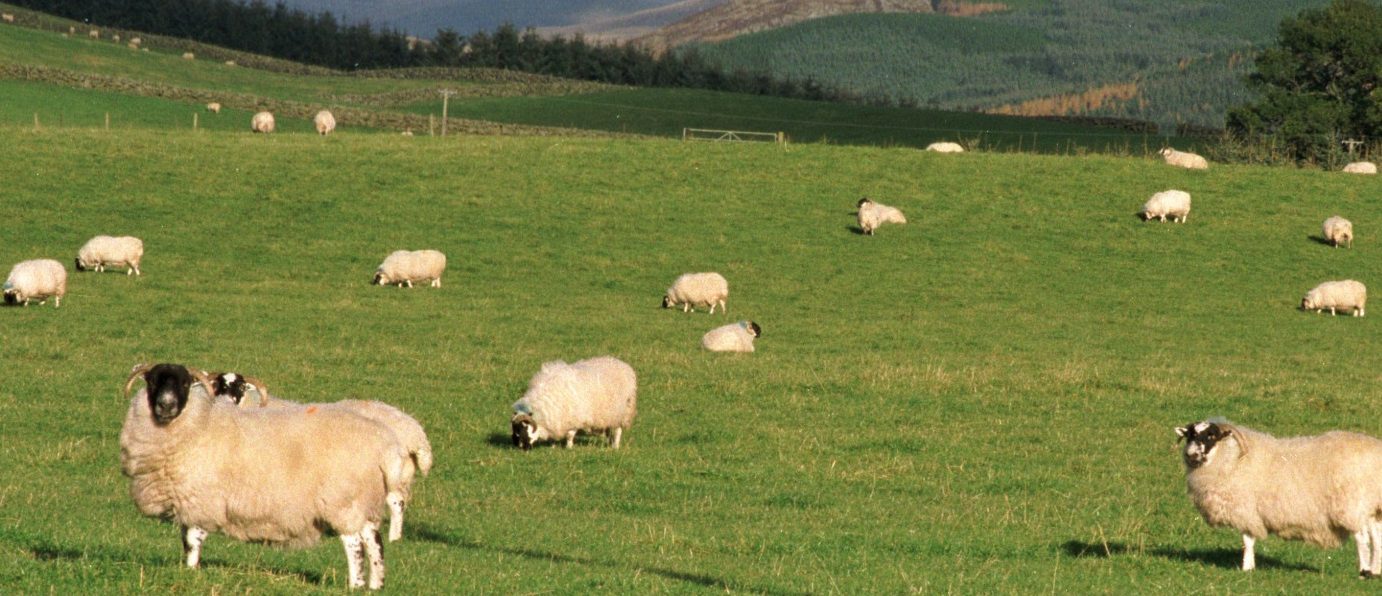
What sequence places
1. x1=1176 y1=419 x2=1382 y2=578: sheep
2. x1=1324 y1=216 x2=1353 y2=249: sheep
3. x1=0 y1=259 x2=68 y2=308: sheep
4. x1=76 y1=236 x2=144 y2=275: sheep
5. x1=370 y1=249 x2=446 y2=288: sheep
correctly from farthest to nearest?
x1=1324 y1=216 x2=1353 y2=249: sheep < x1=370 y1=249 x2=446 y2=288: sheep < x1=76 y1=236 x2=144 y2=275: sheep < x1=0 y1=259 x2=68 y2=308: sheep < x1=1176 y1=419 x2=1382 y2=578: sheep

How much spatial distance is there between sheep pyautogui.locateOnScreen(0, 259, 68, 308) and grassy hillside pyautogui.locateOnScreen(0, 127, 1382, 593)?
72 centimetres

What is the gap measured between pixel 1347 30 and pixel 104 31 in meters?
106

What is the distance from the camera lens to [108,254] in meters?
40.3

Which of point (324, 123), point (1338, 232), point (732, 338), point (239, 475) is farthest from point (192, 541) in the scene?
point (324, 123)

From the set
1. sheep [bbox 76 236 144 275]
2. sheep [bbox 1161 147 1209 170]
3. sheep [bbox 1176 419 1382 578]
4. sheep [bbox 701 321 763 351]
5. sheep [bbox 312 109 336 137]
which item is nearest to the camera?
sheep [bbox 1176 419 1382 578]

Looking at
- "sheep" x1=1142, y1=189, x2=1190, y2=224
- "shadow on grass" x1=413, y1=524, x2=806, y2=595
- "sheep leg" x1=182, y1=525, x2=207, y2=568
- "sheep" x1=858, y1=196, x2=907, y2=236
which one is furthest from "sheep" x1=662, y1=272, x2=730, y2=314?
"sheep leg" x1=182, y1=525, x2=207, y2=568

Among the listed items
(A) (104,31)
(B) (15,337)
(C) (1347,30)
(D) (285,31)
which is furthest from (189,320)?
(D) (285,31)

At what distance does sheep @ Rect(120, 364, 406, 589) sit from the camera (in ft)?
36.1

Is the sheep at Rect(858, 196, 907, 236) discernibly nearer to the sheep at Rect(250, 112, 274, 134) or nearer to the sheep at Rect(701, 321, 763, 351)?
the sheep at Rect(701, 321, 763, 351)

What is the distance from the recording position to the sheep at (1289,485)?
13.7m

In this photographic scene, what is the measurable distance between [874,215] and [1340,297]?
14.3 metres

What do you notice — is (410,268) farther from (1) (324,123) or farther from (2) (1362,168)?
(2) (1362,168)

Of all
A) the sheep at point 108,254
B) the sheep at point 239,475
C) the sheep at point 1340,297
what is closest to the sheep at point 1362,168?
the sheep at point 1340,297

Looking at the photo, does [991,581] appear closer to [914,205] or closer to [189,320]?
[189,320]
